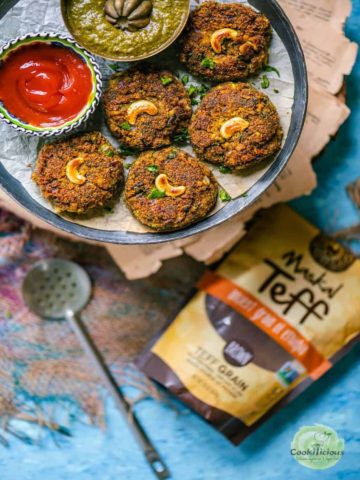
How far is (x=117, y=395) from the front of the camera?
2502 mm

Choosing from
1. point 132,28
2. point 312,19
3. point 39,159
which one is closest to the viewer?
point 132,28

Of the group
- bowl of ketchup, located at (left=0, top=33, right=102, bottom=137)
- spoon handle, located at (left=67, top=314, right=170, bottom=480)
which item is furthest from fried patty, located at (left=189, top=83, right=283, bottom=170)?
spoon handle, located at (left=67, top=314, right=170, bottom=480)

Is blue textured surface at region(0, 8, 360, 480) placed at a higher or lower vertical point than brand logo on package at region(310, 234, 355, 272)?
lower

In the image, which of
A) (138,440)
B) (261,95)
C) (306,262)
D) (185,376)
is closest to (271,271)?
(306,262)

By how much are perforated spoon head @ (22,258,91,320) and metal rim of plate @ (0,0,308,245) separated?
50cm

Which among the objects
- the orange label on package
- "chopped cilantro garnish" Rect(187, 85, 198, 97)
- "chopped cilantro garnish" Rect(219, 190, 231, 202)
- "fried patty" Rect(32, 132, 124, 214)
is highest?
"chopped cilantro garnish" Rect(187, 85, 198, 97)

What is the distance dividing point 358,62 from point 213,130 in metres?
0.69

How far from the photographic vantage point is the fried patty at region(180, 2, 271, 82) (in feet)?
6.51

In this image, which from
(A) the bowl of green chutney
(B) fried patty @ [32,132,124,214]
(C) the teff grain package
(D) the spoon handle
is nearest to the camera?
(A) the bowl of green chutney

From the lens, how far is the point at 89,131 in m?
2.07

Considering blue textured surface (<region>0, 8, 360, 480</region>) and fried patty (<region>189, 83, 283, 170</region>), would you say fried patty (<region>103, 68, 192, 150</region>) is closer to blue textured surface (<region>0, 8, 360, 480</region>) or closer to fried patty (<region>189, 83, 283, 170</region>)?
fried patty (<region>189, 83, 283, 170</region>)

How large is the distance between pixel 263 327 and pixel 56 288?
2.88 feet

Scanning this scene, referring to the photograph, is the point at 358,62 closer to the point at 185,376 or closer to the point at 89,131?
the point at 89,131

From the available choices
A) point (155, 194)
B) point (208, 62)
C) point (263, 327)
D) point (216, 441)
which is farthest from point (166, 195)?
point (216, 441)
